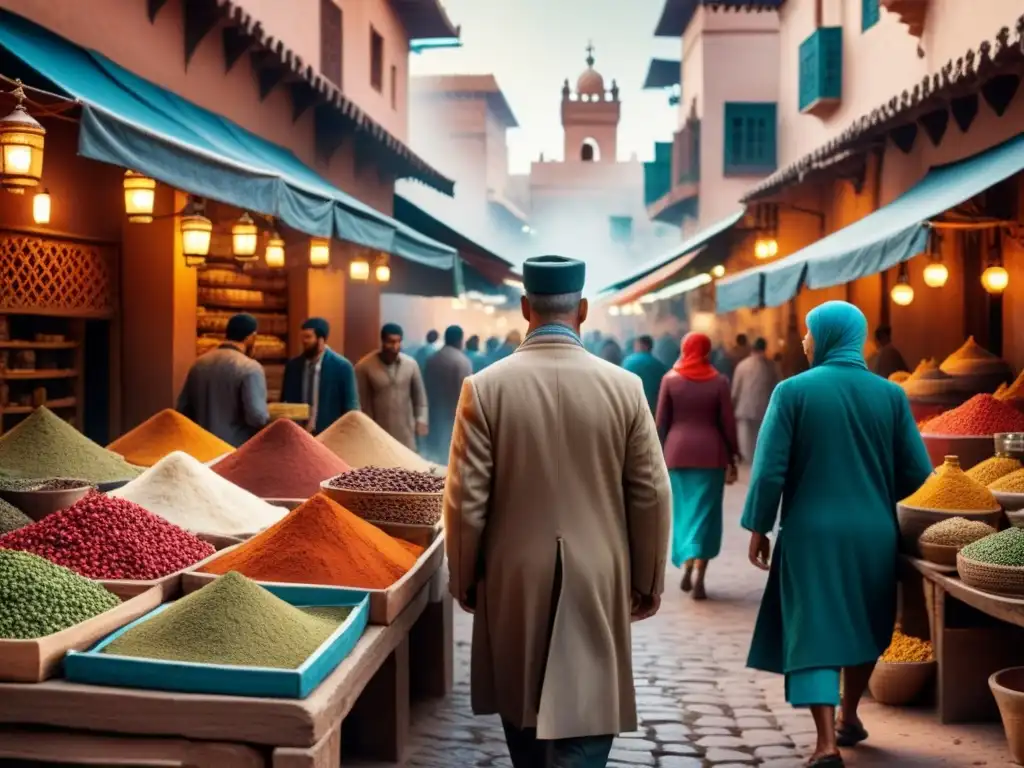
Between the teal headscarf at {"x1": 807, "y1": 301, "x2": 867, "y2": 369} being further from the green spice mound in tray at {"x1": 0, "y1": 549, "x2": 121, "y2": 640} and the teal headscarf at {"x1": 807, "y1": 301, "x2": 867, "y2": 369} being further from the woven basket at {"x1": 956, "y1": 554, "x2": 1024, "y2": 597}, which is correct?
the green spice mound in tray at {"x1": 0, "y1": 549, "x2": 121, "y2": 640}

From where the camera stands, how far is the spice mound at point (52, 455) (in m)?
5.70

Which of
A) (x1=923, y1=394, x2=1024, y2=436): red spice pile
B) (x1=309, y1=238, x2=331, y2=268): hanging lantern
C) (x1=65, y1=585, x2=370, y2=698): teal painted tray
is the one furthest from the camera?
(x1=309, y1=238, x2=331, y2=268): hanging lantern

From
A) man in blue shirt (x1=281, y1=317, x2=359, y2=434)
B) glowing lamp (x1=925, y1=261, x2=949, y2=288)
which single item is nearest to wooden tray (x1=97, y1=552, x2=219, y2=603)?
man in blue shirt (x1=281, y1=317, x2=359, y2=434)

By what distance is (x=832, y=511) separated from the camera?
16.2ft

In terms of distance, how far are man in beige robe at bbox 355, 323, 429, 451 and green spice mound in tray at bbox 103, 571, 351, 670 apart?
6509mm

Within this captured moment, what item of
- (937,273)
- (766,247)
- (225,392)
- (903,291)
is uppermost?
(766,247)

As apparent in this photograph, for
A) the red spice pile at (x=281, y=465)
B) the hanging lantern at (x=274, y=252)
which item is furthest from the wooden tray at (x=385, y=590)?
the hanging lantern at (x=274, y=252)

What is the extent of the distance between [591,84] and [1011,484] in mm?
53682

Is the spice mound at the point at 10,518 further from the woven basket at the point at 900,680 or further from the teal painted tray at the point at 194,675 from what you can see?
the woven basket at the point at 900,680

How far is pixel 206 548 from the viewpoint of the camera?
4711mm

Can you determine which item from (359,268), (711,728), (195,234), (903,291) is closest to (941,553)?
(711,728)

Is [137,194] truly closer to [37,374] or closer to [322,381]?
[37,374]

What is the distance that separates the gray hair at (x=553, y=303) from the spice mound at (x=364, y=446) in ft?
10.1

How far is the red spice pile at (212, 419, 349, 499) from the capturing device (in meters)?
6.14
